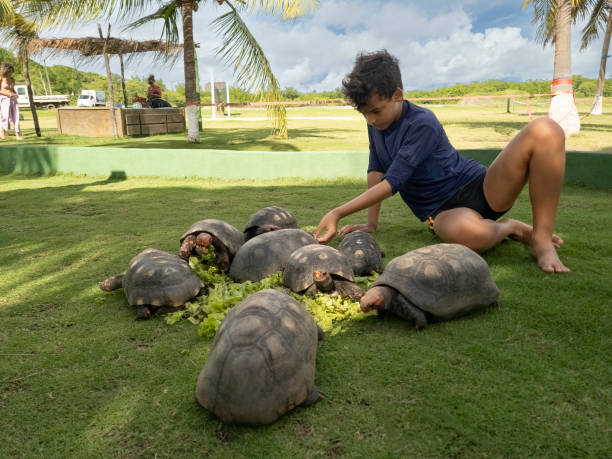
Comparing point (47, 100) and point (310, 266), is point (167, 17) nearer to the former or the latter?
point (310, 266)

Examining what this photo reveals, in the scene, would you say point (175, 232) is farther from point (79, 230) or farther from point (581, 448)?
point (581, 448)

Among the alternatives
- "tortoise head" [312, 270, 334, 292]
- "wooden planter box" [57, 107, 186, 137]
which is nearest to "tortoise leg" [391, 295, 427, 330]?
"tortoise head" [312, 270, 334, 292]

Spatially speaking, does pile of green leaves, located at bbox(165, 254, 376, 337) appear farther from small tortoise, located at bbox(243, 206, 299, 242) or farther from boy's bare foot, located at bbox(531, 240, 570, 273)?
boy's bare foot, located at bbox(531, 240, 570, 273)

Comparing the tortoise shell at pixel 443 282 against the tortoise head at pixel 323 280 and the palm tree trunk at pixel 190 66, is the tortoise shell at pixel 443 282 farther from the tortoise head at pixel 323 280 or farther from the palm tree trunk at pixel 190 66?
the palm tree trunk at pixel 190 66

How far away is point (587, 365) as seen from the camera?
2062 mm

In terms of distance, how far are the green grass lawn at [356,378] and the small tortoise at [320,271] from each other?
0.32m

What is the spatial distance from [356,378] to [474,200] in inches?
81.8

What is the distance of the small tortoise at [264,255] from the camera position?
3.19 metres

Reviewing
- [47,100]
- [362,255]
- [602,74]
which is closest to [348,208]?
[362,255]

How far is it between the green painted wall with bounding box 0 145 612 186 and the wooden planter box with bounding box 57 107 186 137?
6041 mm

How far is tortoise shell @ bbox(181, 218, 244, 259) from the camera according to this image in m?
3.50

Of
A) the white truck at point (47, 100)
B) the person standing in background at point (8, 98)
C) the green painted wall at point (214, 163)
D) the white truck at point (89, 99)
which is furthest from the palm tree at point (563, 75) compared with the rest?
the white truck at point (47, 100)

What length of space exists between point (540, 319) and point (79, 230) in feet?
14.6

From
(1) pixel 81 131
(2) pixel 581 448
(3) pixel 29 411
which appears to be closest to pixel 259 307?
(3) pixel 29 411
